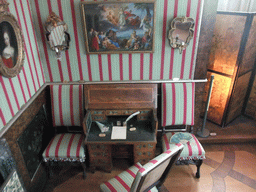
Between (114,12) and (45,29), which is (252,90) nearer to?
(114,12)

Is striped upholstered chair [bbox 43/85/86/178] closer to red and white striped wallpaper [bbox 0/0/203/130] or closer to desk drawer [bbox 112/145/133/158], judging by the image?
red and white striped wallpaper [bbox 0/0/203/130]

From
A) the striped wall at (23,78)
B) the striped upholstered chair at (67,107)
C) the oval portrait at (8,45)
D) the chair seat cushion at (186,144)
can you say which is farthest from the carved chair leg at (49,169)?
the chair seat cushion at (186,144)

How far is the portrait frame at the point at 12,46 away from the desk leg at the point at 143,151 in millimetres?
1862

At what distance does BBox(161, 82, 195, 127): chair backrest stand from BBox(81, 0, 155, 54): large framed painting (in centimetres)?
71

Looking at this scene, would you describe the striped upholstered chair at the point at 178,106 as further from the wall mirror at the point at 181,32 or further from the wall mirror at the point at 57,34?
the wall mirror at the point at 57,34

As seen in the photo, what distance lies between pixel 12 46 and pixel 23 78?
46 cm

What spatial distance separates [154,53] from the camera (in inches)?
121

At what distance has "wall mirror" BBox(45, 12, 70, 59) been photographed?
110 inches

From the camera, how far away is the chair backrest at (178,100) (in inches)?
125

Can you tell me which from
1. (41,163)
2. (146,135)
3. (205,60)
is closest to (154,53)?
(205,60)

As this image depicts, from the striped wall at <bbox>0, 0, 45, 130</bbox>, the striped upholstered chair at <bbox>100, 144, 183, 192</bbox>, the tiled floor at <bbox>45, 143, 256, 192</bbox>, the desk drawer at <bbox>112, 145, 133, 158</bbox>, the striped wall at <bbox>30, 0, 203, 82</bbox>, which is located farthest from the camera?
the desk drawer at <bbox>112, 145, 133, 158</bbox>

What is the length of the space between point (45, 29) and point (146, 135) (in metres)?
2.13

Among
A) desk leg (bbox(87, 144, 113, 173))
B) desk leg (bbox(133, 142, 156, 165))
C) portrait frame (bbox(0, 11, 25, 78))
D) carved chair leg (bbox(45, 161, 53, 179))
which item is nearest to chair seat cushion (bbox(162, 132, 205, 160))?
desk leg (bbox(133, 142, 156, 165))

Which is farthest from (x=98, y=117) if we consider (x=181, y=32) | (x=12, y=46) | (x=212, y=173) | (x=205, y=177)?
(x=212, y=173)
